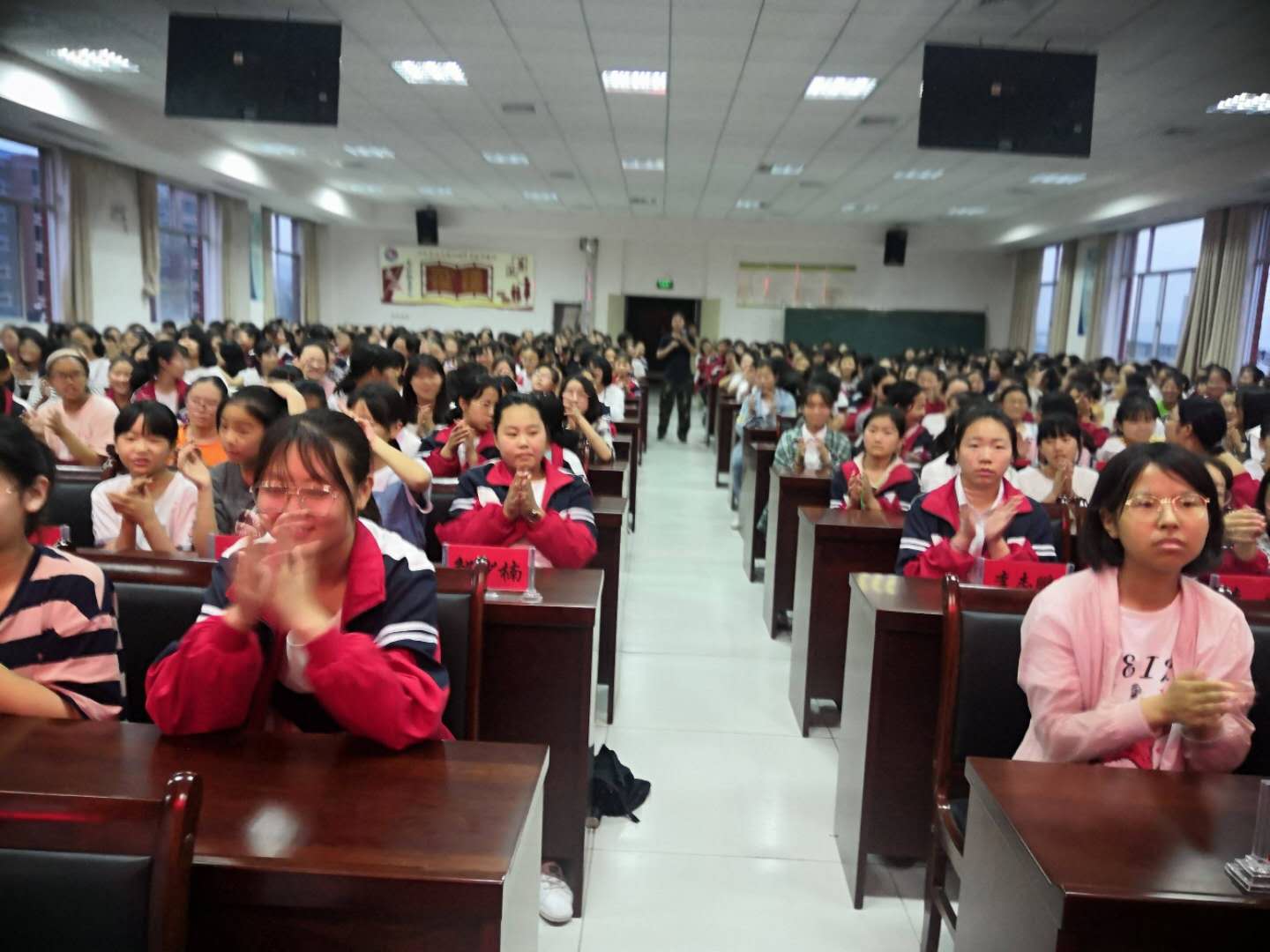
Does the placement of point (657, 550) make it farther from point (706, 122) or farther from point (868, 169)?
point (868, 169)

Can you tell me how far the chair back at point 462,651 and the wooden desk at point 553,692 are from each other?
43cm

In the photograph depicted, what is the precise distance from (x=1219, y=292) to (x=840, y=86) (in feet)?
21.8

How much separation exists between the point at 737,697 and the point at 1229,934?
2.66m

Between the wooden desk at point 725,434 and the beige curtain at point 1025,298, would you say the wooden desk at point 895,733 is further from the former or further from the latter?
the beige curtain at point 1025,298

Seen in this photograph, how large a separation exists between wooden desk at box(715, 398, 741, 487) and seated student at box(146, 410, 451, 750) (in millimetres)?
7065

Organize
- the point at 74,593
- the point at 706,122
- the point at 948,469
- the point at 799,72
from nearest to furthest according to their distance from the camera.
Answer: the point at 74,593 → the point at 948,469 → the point at 799,72 → the point at 706,122

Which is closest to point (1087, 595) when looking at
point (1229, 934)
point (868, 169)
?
point (1229, 934)

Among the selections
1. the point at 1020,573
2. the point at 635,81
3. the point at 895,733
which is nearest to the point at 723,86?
the point at 635,81


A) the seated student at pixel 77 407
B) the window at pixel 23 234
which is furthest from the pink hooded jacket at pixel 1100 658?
the window at pixel 23 234

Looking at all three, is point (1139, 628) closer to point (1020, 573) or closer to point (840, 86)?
point (1020, 573)

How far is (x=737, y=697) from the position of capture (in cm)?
376

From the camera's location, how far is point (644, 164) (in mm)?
11633

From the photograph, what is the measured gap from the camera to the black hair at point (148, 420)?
277 centimetres

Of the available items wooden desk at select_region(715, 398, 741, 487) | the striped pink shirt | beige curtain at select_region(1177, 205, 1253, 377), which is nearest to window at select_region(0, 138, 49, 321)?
wooden desk at select_region(715, 398, 741, 487)
